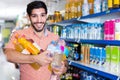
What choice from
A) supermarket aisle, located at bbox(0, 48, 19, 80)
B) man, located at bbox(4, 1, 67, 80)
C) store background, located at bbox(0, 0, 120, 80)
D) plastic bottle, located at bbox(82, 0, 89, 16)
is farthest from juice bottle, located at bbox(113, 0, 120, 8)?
supermarket aisle, located at bbox(0, 48, 19, 80)

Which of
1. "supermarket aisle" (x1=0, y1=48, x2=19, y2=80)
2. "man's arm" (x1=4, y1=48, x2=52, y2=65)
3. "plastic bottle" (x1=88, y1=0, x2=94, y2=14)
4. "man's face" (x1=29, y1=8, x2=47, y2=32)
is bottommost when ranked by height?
"supermarket aisle" (x1=0, y1=48, x2=19, y2=80)

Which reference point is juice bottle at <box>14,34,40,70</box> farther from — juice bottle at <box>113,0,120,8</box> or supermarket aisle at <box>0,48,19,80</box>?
supermarket aisle at <box>0,48,19,80</box>

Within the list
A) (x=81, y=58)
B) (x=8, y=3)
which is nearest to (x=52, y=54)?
(x=81, y=58)

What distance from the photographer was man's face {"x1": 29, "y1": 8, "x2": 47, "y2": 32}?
8.17 feet

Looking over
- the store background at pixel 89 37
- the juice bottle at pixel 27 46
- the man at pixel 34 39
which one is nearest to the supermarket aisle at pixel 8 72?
the store background at pixel 89 37

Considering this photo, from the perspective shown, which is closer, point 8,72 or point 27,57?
point 27,57

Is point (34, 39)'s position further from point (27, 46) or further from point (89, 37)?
point (89, 37)

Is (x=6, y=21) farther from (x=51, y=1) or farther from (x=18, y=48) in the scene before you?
(x=18, y=48)

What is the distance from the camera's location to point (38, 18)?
2.48m

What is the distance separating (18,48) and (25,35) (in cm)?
20

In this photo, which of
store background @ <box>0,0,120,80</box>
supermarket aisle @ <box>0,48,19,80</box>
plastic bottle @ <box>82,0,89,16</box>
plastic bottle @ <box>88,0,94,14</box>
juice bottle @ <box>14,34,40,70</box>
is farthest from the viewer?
supermarket aisle @ <box>0,48,19,80</box>

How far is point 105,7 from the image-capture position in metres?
2.86

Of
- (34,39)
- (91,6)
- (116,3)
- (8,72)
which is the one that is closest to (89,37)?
(91,6)

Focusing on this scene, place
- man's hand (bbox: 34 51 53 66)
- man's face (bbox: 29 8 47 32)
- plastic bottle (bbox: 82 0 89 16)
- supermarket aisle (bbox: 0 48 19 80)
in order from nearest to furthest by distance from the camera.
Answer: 1. man's hand (bbox: 34 51 53 66)
2. man's face (bbox: 29 8 47 32)
3. plastic bottle (bbox: 82 0 89 16)
4. supermarket aisle (bbox: 0 48 19 80)
